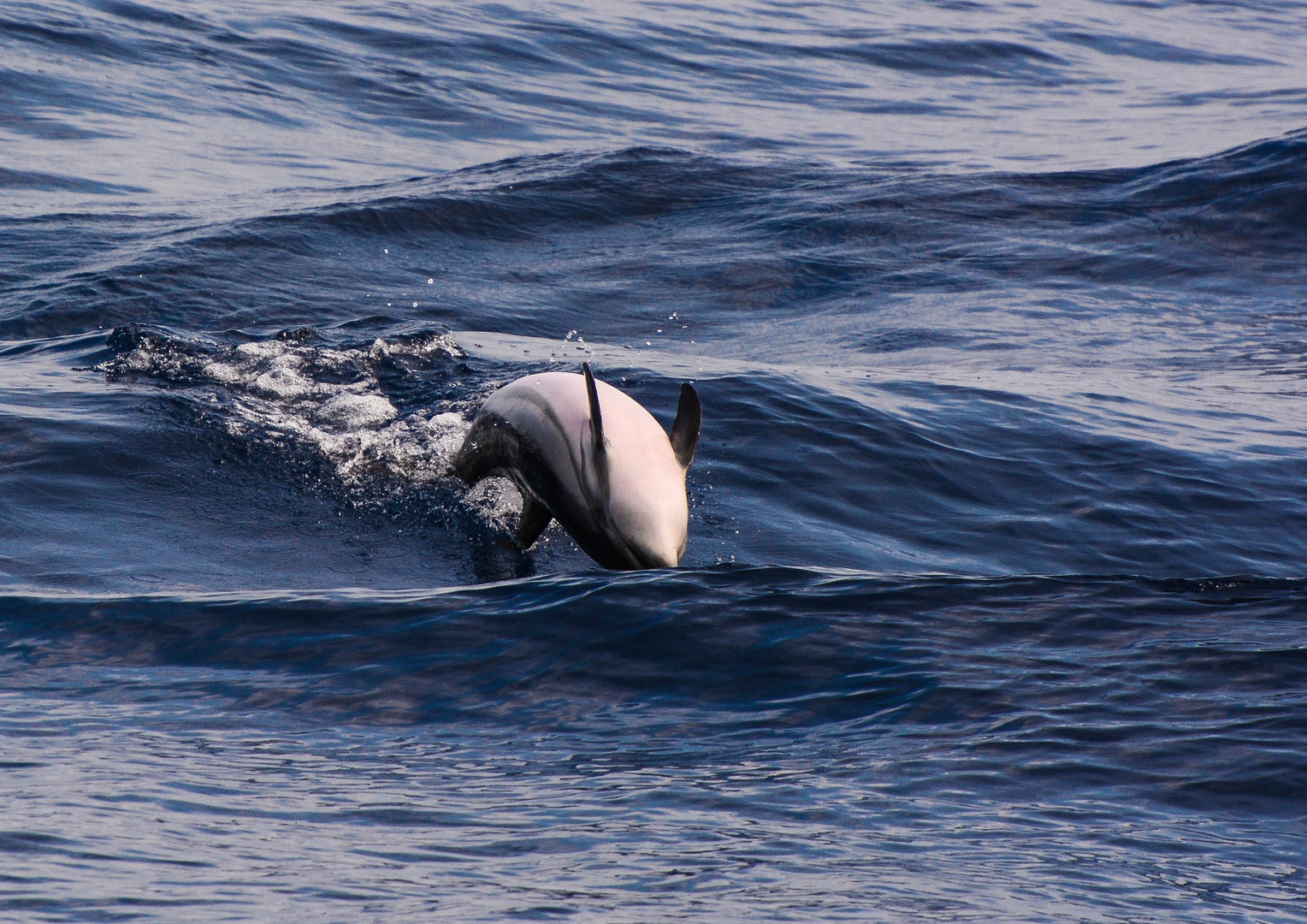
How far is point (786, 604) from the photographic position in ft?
17.4

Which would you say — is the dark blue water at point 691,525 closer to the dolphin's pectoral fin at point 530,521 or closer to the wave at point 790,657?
the wave at point 790,657

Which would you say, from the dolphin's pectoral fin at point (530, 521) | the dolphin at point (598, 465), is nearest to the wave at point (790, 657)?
the dolphin at point (598, 465)

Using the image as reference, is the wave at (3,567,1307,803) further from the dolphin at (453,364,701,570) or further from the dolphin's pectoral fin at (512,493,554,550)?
the dolphin's pectoral fin at (512,493,554,550)

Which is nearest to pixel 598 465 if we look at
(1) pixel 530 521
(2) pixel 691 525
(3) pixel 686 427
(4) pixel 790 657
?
(3) pixel 686 427

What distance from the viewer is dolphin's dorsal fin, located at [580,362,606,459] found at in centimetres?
569

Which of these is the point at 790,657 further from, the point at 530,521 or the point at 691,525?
the point at 691,525

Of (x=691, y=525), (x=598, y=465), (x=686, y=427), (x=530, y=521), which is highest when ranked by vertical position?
(x=686, y=427)

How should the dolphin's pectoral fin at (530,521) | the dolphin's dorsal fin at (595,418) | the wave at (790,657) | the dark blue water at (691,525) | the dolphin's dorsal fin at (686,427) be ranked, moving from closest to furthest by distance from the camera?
the dark blue water at (691,525)
the wave at (790,657)
the dolphin's dorsal fin at (595,418)
the dolphin's dorsal fin at (686,427)
the dolphin's pectoral fin at (530,521)

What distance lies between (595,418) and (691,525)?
161 centimetres

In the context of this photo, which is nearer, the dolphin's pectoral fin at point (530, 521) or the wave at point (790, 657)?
the wave at point (790, 657)

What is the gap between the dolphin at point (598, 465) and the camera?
5746 millimetres

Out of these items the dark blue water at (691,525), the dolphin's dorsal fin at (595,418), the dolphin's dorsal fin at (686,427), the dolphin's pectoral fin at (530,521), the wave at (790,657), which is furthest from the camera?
the dolphin's pectoral fin at (530,521)

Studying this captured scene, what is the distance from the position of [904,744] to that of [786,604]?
1.16 meters

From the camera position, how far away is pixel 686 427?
5.97m
